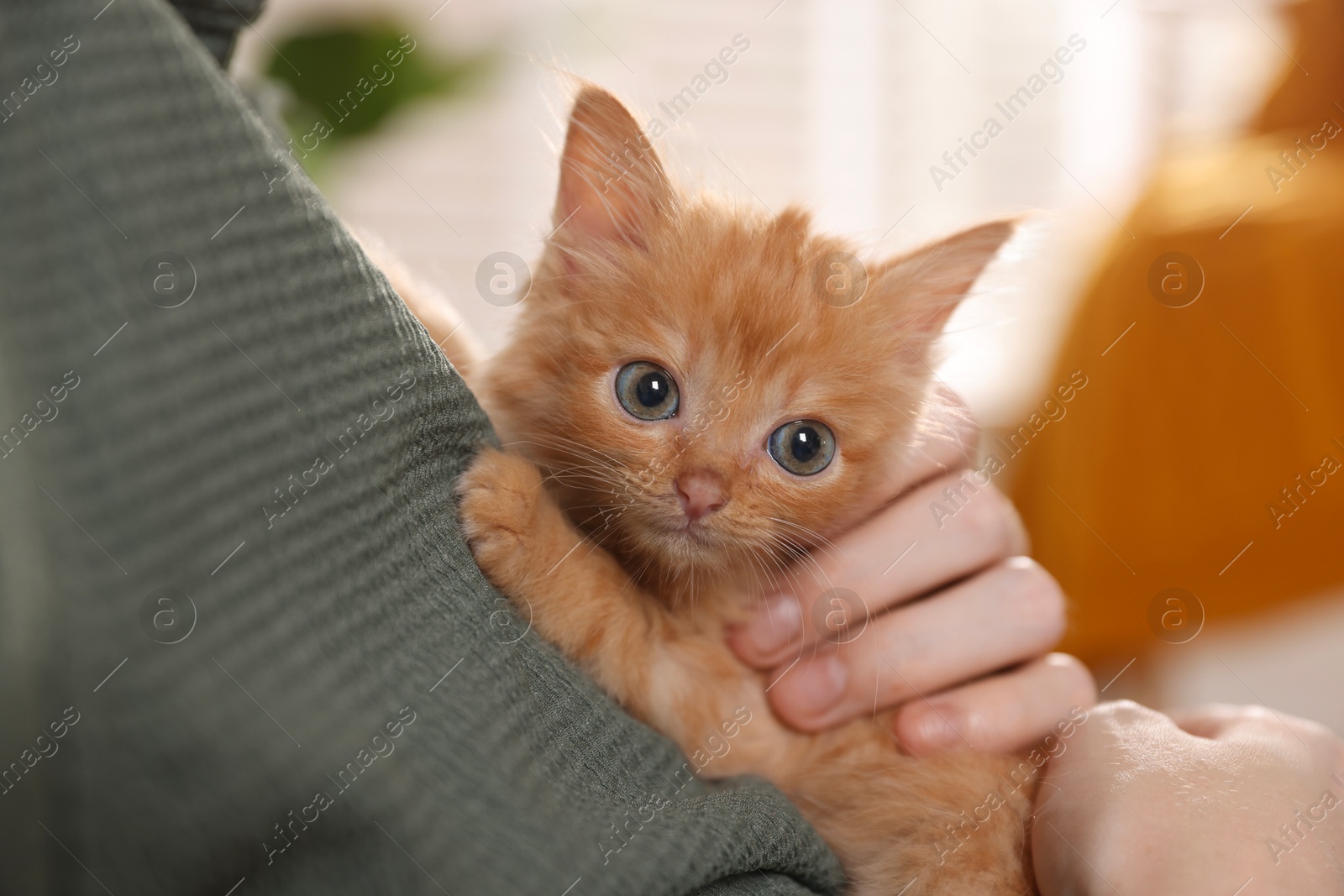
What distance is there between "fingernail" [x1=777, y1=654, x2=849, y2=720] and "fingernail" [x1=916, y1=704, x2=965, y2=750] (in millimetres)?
150

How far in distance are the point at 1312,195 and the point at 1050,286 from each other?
856 millimetres

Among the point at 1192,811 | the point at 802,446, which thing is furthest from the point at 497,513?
the point at 1192,811

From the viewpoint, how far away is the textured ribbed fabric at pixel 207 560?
0.56m

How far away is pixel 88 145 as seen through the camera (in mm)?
576

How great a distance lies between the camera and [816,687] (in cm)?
140

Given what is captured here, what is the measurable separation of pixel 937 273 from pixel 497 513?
94cm

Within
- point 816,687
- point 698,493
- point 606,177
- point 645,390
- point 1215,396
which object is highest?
point 1215,396

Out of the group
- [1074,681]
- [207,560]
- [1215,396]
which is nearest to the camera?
[207,560]

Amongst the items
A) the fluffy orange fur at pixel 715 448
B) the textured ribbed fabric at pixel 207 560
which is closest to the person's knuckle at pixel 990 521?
the fluffy orange fur at pixel 715 448

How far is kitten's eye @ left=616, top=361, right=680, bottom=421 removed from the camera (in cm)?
131

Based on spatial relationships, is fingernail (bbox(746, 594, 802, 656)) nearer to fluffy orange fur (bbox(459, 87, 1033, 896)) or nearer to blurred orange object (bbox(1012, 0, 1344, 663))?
fluffy orange fur (bbox(459, 87, 1033, 896))

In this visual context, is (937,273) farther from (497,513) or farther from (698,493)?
(497,513)

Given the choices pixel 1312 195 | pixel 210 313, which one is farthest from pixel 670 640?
pixel 1312 195

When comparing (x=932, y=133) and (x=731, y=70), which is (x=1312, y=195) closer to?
(x=932, y=133)
